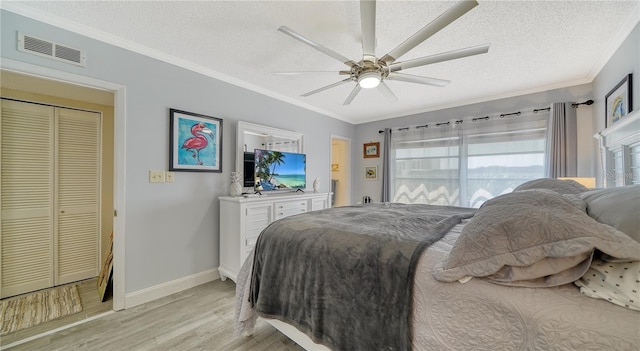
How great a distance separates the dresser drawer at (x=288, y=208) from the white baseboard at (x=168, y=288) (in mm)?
1015

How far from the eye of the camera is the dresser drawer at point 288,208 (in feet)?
9.51

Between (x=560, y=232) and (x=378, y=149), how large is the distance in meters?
4.12

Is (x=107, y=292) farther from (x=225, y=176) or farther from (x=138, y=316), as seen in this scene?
(x=225, y=176)

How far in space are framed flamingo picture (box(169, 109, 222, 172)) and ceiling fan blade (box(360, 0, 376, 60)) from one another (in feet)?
6.46

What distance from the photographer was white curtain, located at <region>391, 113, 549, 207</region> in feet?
10.5

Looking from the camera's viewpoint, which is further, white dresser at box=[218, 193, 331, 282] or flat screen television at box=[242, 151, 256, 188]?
flat screen television at box=[242, 151, 256, 188]

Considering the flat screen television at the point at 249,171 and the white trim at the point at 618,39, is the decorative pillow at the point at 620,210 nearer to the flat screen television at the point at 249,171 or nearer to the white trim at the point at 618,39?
the white trim at the point at 618,39

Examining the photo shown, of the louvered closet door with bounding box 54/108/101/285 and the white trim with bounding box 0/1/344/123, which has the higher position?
the white trim with bounding box 0/1/344/123

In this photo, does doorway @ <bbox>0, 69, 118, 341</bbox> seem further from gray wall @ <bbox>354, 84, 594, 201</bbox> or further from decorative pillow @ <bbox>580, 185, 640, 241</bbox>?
gray wall @ <bbox>354, 84, 594, 201</bbox>

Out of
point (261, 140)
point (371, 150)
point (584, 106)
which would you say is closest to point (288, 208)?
point (261, 140)

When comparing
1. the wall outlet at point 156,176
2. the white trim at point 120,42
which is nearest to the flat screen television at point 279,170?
the white trim at point 120,42

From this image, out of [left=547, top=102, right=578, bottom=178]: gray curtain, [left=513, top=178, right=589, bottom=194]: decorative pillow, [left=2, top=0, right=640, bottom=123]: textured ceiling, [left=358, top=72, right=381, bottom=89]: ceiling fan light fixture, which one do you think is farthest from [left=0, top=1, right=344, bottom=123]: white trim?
[left=547, top=102, right=578, bottom=178]: gray curtain

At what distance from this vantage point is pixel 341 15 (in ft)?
5.70

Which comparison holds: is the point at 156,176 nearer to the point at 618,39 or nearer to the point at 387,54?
the point at 387,54
